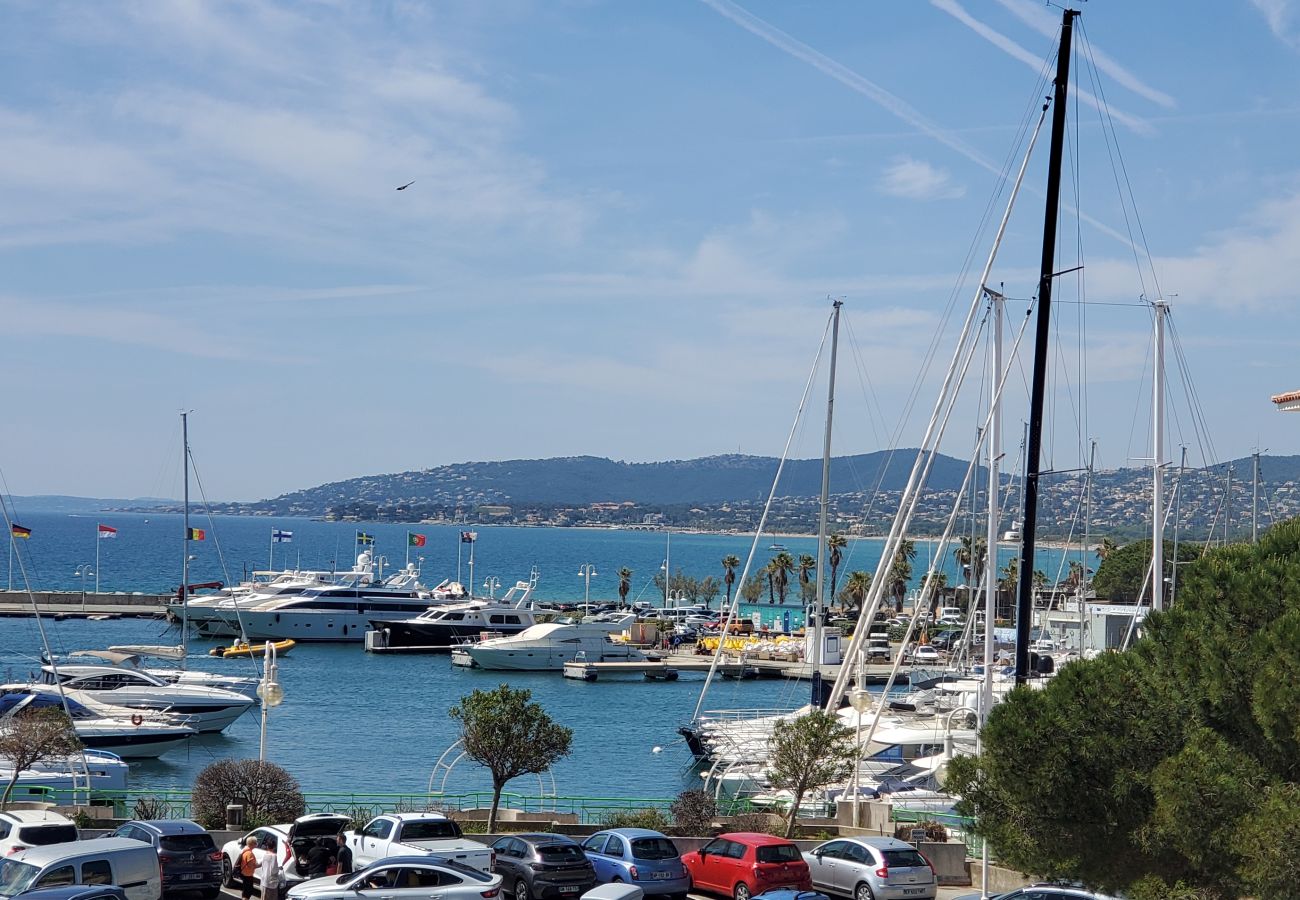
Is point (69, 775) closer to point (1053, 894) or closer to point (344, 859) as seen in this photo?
point (344, 859)

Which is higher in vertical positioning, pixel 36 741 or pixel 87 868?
pixel 87 868

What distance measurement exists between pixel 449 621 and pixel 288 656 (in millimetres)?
12047

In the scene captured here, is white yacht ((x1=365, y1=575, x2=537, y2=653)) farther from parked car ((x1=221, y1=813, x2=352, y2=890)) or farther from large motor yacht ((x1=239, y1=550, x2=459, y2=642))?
parked car ((x1=221, y1=813, x2=352, y2=890))

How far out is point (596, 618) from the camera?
359 feet

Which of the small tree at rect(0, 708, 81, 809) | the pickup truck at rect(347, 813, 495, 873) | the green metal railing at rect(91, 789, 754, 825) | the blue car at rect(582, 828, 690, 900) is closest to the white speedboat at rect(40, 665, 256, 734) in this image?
the green metal railing at rect(91, 789, 754, 825)

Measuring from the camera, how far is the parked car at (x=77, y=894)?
1700 centimetres

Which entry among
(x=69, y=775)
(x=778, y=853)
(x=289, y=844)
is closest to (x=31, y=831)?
(x=289, y=844)

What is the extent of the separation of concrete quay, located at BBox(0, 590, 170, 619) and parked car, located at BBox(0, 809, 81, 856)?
96513 mm

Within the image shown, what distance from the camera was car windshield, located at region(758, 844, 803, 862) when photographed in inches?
890

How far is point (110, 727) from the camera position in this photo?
53.5 metres

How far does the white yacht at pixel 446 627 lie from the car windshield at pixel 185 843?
254 feet

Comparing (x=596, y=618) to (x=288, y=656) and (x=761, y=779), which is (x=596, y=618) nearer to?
(x=288, y=656)

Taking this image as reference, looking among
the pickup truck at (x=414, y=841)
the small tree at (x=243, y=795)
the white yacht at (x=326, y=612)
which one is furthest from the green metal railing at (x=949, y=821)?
the white yacht at (x=326, y=612)

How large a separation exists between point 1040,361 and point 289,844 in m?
17.0
